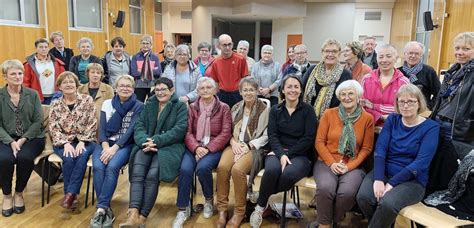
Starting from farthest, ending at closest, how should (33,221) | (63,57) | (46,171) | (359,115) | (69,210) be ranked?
(63,57)
(46,171)
(69,210)
(33,221)
(359,115)

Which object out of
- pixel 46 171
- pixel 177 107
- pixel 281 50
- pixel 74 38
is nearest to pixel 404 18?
pixel 281 50

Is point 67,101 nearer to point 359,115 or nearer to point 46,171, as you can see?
Answer: point 46,171

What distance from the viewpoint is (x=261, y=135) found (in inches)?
115

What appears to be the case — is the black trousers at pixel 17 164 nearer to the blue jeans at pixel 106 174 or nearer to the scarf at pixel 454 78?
the blue jeans at pixel 106 174

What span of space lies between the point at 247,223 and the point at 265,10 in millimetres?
8019

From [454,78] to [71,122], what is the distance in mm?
2963

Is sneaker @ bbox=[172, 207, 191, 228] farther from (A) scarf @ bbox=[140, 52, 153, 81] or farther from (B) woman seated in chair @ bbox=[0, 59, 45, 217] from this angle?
(A) scarf @ bbox=[140, 52, 153, 81]

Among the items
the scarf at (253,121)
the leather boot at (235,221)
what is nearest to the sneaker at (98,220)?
the leather boot at (235,221)

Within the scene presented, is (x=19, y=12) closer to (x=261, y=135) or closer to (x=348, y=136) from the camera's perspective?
(x=261, y=135)

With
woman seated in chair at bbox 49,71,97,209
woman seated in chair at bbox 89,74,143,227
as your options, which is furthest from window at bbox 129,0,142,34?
woman seated in chair at bbox 89,74,143,227

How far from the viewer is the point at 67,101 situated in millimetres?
3074

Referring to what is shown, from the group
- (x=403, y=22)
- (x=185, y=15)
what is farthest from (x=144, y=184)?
(x=185, y=15)

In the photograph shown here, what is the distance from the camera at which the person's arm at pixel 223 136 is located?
289 centimetres

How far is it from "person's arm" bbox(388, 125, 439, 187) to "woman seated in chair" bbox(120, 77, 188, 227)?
5.39ft
